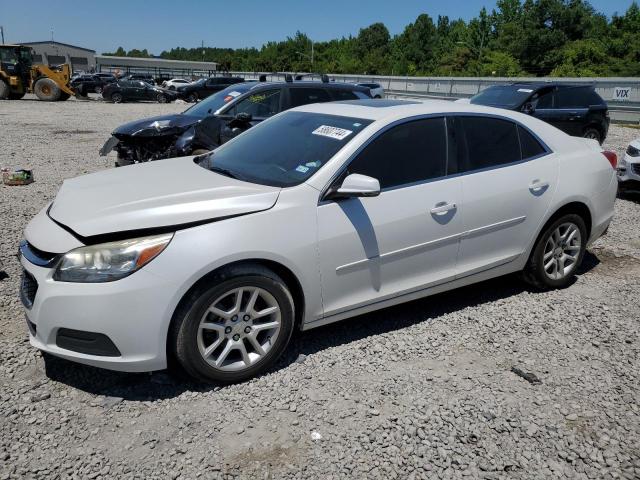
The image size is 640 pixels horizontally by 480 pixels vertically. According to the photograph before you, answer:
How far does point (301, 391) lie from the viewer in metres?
3.18

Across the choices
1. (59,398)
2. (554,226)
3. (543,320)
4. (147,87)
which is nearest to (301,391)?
(59,398)

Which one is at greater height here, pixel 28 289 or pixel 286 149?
pixel 286 149

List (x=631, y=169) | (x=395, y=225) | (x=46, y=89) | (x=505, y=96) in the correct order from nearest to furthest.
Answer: (x=395, y=225)
(x=631, y=169)
(x=505, y=96)
(x=46, y=89)

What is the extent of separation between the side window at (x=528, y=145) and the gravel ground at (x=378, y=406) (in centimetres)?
123

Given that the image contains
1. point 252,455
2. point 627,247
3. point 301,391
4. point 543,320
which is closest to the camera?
point 252,455

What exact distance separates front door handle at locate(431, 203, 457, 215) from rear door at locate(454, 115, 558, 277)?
0.41ft

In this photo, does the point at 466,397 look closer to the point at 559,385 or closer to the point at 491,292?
the point at 559,385

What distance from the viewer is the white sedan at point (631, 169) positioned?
7.96 meters

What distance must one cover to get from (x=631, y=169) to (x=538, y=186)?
484 centimetres

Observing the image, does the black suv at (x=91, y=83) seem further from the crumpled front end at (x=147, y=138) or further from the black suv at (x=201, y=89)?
the crumpled front end at (x=147, y=138)

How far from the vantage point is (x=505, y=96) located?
1196 cm

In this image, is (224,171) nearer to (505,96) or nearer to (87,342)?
(87,342)

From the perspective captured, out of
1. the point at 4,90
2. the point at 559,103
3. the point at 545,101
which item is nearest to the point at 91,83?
the point at 4,90

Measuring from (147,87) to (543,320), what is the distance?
1180 inches
